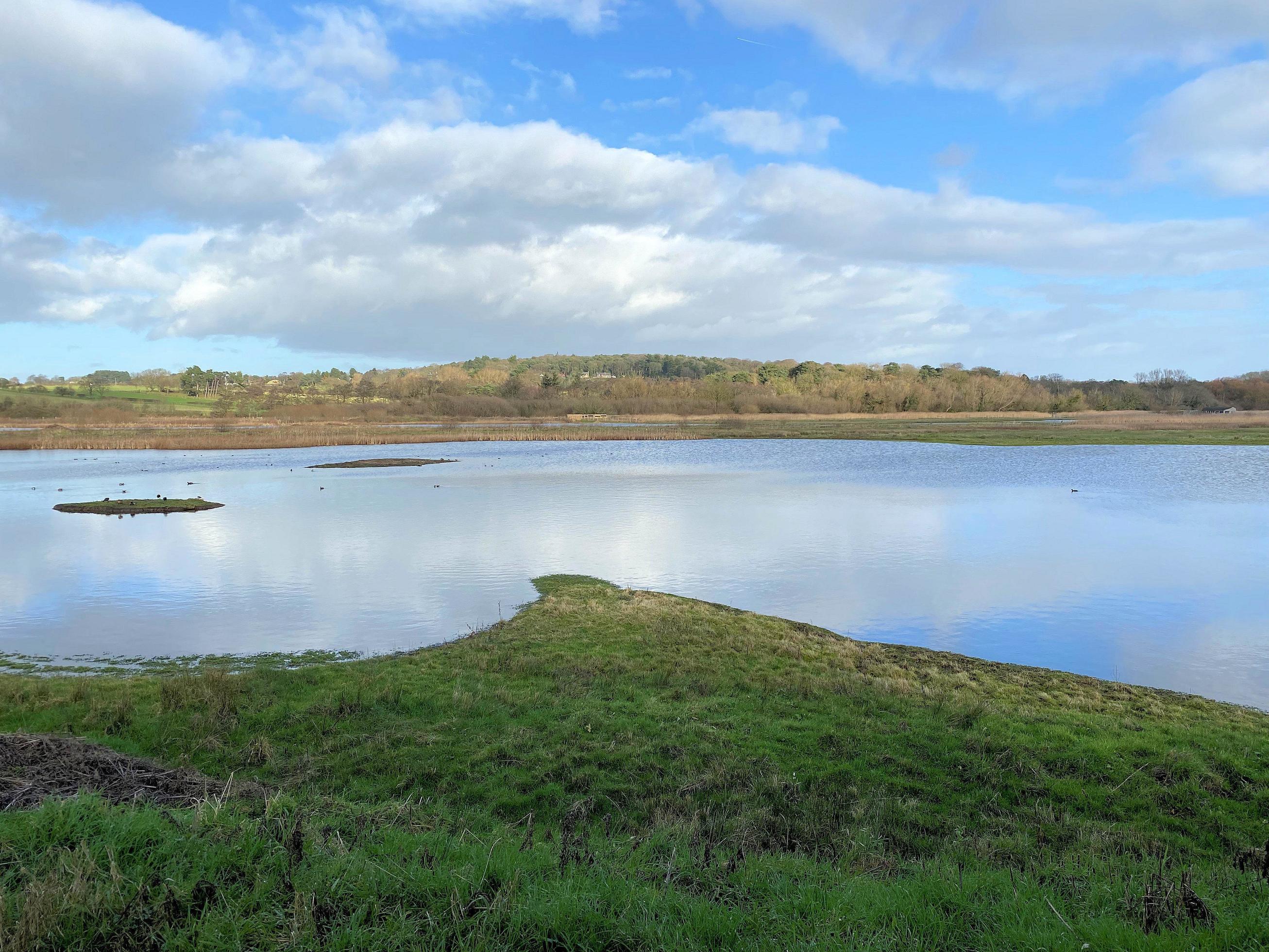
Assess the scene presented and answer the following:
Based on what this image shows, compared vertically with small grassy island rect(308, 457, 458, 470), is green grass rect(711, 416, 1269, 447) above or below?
above

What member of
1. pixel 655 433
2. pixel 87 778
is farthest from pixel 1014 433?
pixel 87 778

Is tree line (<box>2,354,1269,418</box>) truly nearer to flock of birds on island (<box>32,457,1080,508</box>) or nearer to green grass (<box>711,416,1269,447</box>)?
green grass (<box>711,416,1269,447</box>)

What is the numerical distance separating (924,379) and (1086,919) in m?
143

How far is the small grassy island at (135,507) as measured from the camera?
82.4 feet

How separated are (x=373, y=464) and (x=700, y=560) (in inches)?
1191

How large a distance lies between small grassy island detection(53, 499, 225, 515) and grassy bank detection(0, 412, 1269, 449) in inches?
1248

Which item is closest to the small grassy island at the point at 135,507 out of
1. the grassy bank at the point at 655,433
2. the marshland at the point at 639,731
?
the marshland at the point at 639,731

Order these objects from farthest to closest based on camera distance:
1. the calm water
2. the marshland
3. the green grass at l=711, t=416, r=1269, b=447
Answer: the green grass at l=711, t=416, r=1269, b=447, the calm water, the marshland

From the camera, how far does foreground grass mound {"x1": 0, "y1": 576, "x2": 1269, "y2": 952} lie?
3439 mm

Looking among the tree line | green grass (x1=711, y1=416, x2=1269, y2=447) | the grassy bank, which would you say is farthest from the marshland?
the tree line

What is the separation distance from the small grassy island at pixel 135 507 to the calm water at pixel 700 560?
2.97ft

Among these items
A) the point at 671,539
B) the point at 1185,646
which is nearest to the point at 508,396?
the point at 671,539

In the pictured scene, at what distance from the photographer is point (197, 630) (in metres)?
12.3

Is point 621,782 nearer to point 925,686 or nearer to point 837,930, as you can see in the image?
point 837,930
